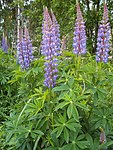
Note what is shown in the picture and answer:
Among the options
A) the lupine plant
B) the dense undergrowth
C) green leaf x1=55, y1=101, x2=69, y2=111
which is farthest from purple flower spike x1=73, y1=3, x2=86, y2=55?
the lupine plant

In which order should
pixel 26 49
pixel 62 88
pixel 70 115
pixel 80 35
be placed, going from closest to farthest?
pixel 70 115
pixel 62 88
pixel 80 35
pixel 26 49

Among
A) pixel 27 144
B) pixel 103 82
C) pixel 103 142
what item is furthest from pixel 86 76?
pixel 27 144

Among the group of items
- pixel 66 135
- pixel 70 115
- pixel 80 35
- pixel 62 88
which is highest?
pixel 80 35

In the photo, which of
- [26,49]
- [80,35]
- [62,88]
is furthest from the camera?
[26,49]

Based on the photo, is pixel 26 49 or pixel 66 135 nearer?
pixel 66 135

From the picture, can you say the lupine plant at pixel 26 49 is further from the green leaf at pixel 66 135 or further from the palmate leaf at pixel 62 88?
the green leaf at pixel 66 135

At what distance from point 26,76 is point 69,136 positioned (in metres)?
0.73

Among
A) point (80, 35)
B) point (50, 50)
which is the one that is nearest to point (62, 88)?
point (50, 50)

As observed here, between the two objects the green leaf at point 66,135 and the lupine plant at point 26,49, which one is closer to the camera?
the green leaf at point 66,135

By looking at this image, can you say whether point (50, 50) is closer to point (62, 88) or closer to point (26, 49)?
point (62, 88)

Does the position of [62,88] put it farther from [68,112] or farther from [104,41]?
[104,41]

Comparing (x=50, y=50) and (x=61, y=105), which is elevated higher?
(x=50, y=50)

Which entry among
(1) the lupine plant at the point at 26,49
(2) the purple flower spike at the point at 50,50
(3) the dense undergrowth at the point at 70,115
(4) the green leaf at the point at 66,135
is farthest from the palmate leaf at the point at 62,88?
(1) the lupine plant at the point at 26,49

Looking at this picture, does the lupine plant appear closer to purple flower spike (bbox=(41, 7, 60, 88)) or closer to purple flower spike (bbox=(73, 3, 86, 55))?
purple flower spike (bbox=(41, 7, 60, 88))
